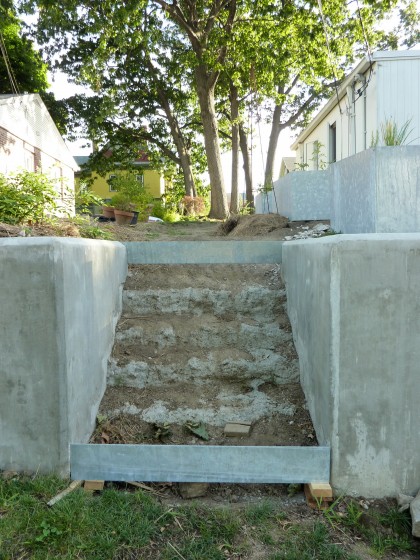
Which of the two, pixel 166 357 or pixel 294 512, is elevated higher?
pixel 166 357

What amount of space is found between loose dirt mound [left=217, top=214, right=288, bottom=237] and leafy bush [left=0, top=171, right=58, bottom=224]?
3721mm

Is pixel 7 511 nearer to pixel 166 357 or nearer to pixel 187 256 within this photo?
pixel 166 357

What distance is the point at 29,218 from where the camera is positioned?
4.69m

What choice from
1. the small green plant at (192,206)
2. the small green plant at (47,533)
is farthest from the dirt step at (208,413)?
the small green plant at (192,206)

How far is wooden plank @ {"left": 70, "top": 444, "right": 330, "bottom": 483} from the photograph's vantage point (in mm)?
2904

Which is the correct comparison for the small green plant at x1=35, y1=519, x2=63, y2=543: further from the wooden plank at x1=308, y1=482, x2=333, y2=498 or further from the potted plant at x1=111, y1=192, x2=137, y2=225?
the potted plant at x1=111, y1=192, x2=137, y2=225

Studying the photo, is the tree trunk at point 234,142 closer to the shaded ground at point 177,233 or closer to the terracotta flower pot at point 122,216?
the terracotta flower pot at point 122,216

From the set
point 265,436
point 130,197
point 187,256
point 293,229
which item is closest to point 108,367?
point 265,436

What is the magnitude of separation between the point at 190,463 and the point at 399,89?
10649 millimetres

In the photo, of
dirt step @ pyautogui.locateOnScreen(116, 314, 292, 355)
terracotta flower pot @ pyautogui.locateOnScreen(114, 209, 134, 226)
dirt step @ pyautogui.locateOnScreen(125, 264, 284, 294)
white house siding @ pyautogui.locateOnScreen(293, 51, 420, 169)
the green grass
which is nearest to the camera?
the green grass

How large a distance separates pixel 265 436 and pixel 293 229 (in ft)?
16.9

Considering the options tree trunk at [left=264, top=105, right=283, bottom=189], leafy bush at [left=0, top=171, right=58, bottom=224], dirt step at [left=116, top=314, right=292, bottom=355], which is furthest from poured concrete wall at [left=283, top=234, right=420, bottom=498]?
tree trunk at [left=264, top=105, right=283, bottom=189]

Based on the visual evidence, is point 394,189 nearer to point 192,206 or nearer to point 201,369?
point 201,369

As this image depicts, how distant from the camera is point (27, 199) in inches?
181
